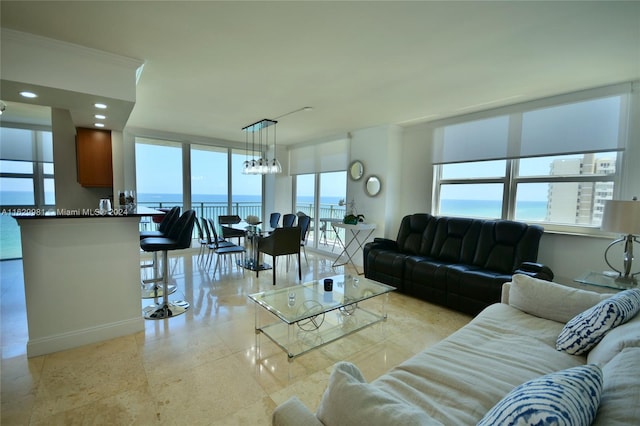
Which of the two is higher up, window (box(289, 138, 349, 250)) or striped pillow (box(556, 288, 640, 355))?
window (box(289, 138, 349, 250))

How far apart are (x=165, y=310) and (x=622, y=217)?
432 centimetres

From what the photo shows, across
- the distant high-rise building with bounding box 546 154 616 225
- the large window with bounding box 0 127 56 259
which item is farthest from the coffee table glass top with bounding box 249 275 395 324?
the large window with bounding box 0 127 56 259

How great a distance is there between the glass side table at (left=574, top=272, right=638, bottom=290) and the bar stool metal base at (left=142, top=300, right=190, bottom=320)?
392cm

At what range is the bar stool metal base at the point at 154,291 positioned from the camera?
3366mm

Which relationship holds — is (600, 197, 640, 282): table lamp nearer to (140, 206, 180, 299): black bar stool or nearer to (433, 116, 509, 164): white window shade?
(433, 116, 509, 164): white window shade

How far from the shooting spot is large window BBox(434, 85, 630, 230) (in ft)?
9.80

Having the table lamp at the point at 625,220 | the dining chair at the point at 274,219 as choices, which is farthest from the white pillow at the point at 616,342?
the dining chair at the point at 274,219

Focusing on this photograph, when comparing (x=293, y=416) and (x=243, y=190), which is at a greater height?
(x=243, y=190)

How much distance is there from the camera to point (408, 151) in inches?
188

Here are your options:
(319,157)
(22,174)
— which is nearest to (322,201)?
(319,157)

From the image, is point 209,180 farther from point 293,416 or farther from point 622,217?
point 622,217

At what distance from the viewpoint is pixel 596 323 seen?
1.51m

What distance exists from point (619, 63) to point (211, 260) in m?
5.94

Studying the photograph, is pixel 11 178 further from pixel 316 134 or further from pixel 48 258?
pixel 316 134
